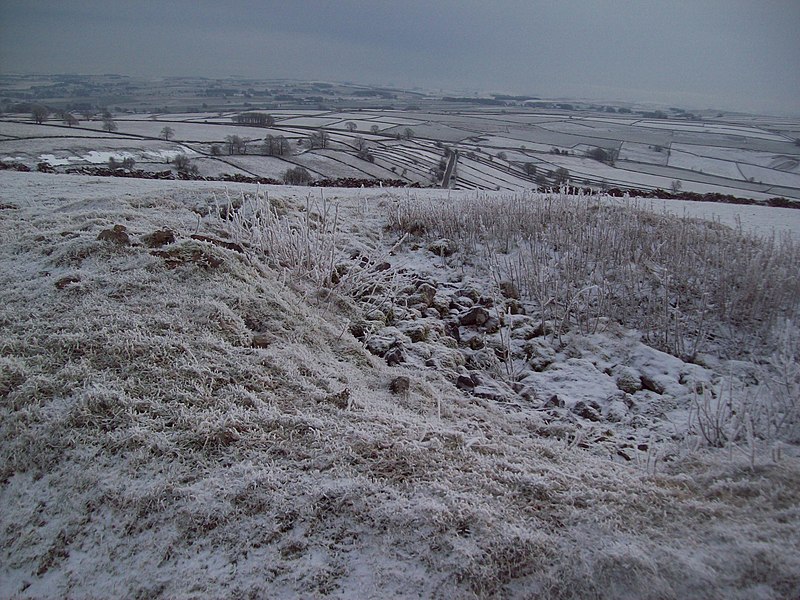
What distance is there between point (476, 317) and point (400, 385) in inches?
79.4

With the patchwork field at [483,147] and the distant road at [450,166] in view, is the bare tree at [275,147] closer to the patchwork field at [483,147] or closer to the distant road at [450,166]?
the patchwork field at [483,147]

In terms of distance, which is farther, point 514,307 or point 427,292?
point 427,292

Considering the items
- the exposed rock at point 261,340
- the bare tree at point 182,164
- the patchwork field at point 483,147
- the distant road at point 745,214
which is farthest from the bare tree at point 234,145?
the exposed rock at point 261,340

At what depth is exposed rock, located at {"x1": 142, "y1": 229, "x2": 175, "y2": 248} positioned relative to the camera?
192 inches

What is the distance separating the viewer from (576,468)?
2617mm

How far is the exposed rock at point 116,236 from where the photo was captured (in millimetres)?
4859

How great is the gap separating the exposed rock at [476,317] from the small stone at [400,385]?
187cm

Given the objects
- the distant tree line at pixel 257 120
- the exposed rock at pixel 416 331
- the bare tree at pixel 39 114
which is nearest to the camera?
the exposed rock at pixel 416 331

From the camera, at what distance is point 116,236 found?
16.1 ft

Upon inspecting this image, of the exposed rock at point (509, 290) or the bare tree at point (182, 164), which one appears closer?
the exposed rock at point (509, 290)

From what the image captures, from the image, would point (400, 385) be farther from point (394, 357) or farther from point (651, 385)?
point (651, 385)

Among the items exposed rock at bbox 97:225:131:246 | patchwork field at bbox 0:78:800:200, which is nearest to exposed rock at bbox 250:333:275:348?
exposed rock at bbox 97:225:131:246

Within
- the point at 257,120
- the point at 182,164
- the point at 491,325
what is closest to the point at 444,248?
the point at 491,325

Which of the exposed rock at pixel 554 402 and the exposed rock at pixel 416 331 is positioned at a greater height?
the exposed rock at pixel 416 331
